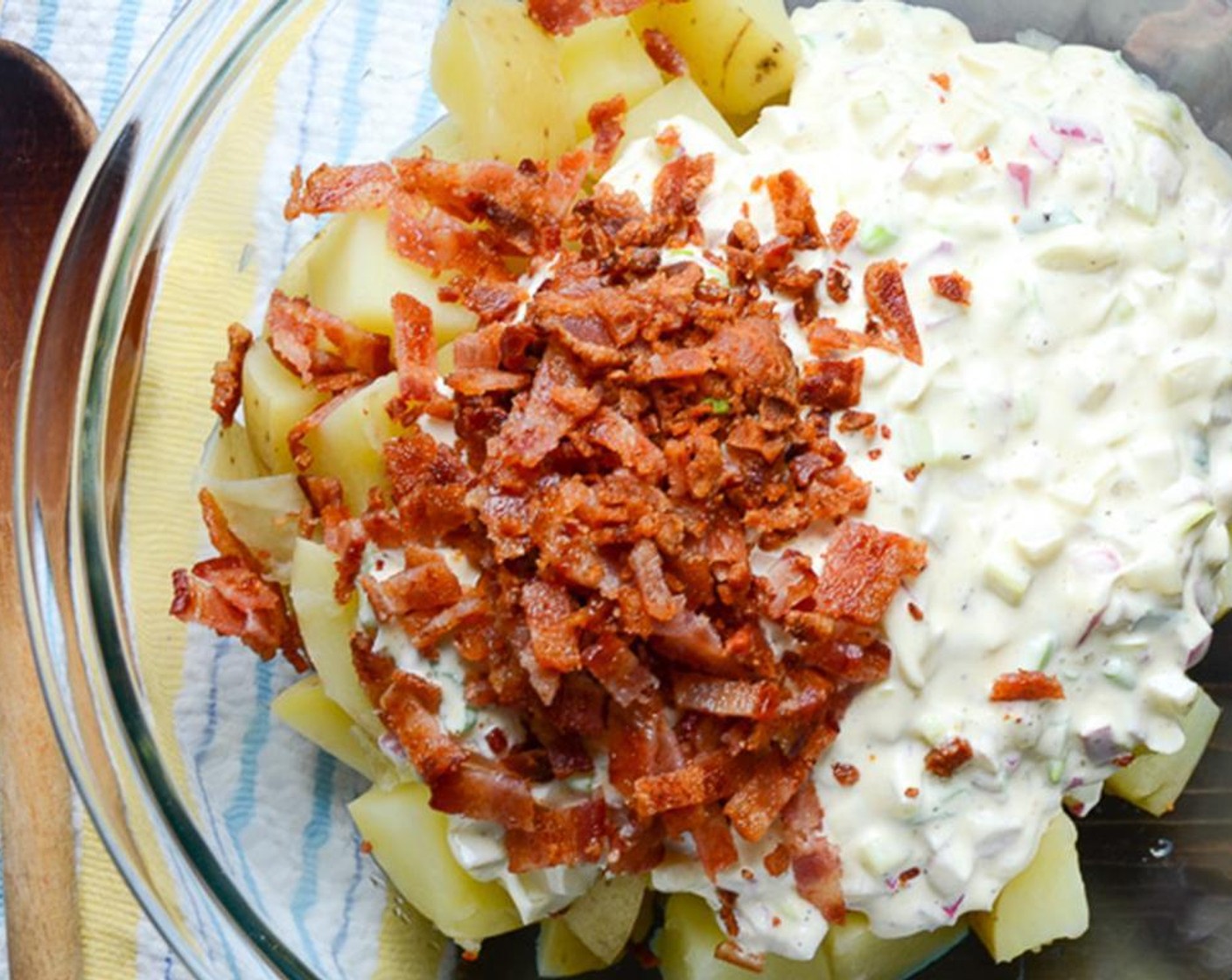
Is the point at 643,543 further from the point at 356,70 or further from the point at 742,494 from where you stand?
the point at 356,70

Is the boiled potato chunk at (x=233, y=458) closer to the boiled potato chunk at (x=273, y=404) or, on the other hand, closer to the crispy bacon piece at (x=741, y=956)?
the boiled potato chunk at (x=273, y=404)

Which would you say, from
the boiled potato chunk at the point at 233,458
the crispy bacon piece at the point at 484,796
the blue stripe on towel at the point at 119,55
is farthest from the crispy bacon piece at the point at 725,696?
the blue stripe on towel at the point at 119,55

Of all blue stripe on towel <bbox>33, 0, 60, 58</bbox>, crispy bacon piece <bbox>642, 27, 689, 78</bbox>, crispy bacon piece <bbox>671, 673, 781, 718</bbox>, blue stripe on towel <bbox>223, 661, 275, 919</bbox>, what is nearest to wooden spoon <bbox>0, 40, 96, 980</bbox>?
blue stripe on towel <bbox>33, 0, 60, 58</bbox>

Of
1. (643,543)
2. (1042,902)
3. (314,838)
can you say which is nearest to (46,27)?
(314,838)

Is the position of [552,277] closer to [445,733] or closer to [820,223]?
[820,223]

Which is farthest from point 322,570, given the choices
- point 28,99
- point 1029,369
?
point 28,99
